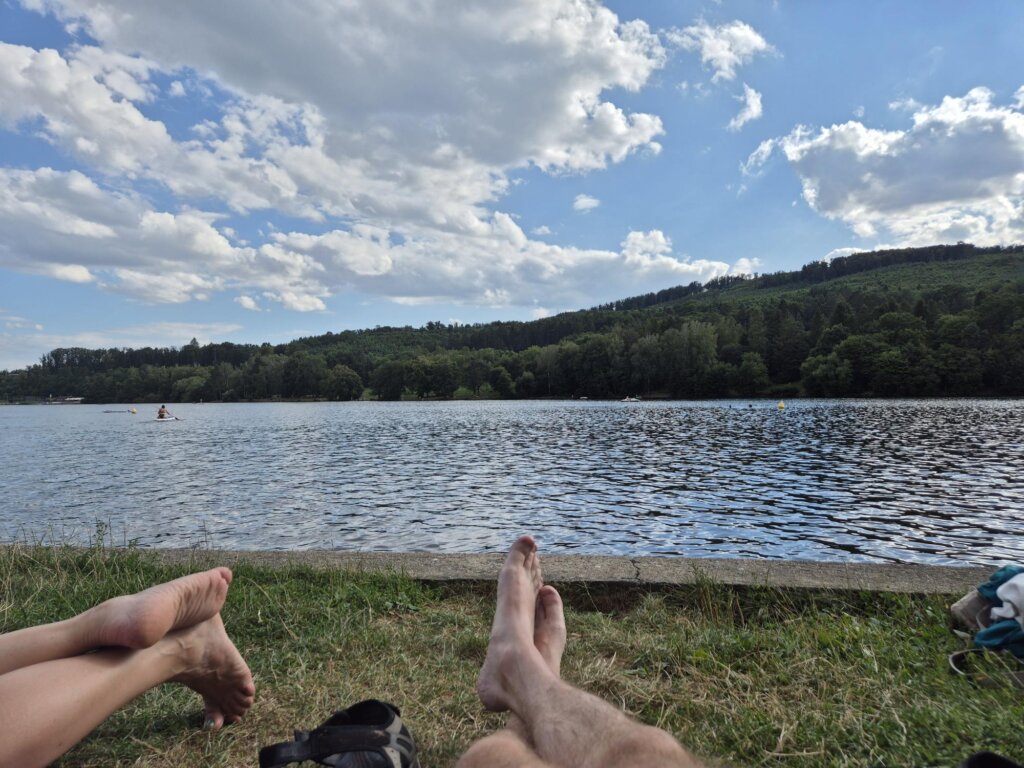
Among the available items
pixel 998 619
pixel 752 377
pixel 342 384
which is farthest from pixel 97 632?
pixel 342 384

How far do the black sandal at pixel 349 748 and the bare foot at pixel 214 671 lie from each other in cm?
45

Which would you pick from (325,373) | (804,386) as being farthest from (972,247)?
(325,373)

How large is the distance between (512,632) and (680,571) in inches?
91.5

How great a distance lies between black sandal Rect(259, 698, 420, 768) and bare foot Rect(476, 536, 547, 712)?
0.30m

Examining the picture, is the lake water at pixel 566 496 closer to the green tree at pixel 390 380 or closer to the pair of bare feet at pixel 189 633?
the pair of bare feet at pixel 189 633

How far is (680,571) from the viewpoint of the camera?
4.26 metres

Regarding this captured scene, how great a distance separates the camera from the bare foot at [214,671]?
2.03m

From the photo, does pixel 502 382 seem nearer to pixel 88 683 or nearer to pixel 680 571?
pixel 680 571

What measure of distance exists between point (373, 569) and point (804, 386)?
3325 inches

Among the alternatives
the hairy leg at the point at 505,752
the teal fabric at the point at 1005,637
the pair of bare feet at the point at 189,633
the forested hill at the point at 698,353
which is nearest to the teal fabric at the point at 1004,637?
the teal fabric at the point at 1005,637

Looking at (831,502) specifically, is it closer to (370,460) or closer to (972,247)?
(370,460)

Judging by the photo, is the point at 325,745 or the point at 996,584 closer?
the point at 325,745

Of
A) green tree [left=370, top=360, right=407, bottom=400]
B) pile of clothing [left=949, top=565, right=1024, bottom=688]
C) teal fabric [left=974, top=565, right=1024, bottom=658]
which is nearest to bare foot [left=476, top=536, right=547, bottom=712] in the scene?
pile of clothing [left=949, top=565, right=1024, bottom=688]

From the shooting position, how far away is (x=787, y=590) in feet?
12.8
